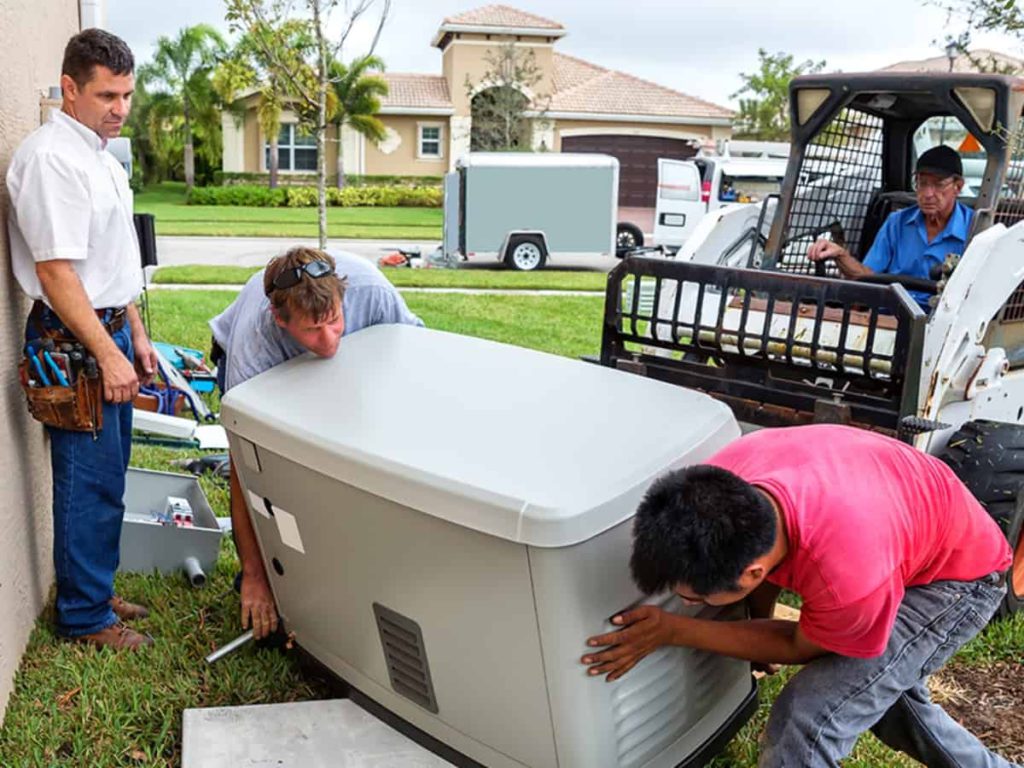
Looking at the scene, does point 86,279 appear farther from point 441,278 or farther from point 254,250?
point 254,250

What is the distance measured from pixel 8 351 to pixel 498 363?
1581mm

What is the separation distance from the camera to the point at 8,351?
3.19 m

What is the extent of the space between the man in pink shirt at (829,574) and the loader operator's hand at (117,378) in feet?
5.84

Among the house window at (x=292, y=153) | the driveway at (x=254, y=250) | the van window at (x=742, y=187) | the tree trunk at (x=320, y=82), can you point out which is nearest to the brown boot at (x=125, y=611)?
the tree trunk at (x=320, y=82)

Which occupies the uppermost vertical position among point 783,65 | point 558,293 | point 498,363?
point 783,65

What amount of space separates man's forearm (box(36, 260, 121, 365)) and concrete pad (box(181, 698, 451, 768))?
1166mm

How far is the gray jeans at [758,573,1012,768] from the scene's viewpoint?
234 cm

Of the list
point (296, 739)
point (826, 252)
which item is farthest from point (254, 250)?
point (296, 739)

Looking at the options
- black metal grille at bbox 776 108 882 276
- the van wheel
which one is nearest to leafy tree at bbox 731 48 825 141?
the van wheel

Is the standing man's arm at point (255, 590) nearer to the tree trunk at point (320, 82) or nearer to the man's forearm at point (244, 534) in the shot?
the man's forearm at point (244, 534)

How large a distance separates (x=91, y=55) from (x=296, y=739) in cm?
214

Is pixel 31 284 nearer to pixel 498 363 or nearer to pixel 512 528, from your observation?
pixel 498 363

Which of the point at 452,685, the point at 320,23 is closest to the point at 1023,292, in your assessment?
the point at 452,685

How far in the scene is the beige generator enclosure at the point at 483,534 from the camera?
7.09 feet
